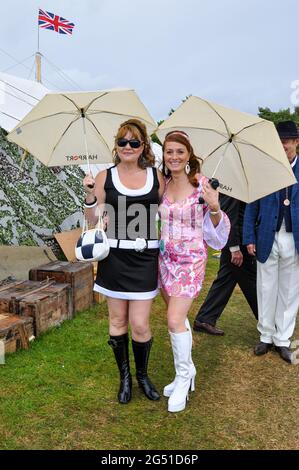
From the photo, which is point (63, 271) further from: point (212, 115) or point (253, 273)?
point (212, 115)

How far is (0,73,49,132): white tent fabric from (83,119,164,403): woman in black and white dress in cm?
380

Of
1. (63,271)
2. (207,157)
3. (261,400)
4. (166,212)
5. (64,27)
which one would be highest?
(64,27)

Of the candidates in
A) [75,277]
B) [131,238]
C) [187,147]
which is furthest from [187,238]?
[75,277]

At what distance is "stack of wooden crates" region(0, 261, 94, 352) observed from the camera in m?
3.91

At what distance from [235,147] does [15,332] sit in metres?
2.35

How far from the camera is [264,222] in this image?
3727 millimetres

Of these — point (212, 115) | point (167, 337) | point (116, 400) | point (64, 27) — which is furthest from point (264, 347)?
point (64, 27)

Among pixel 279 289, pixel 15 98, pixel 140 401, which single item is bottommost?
pixel 140 401

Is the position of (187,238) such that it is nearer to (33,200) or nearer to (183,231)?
(183,231)

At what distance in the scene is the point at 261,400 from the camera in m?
3.29

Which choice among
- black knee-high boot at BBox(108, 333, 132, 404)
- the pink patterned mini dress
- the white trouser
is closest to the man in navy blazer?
the white trouser

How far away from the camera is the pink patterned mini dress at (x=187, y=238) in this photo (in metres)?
2.90

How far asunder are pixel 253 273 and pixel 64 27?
1077cm

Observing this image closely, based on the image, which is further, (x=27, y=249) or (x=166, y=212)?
(x=27, y=249)
